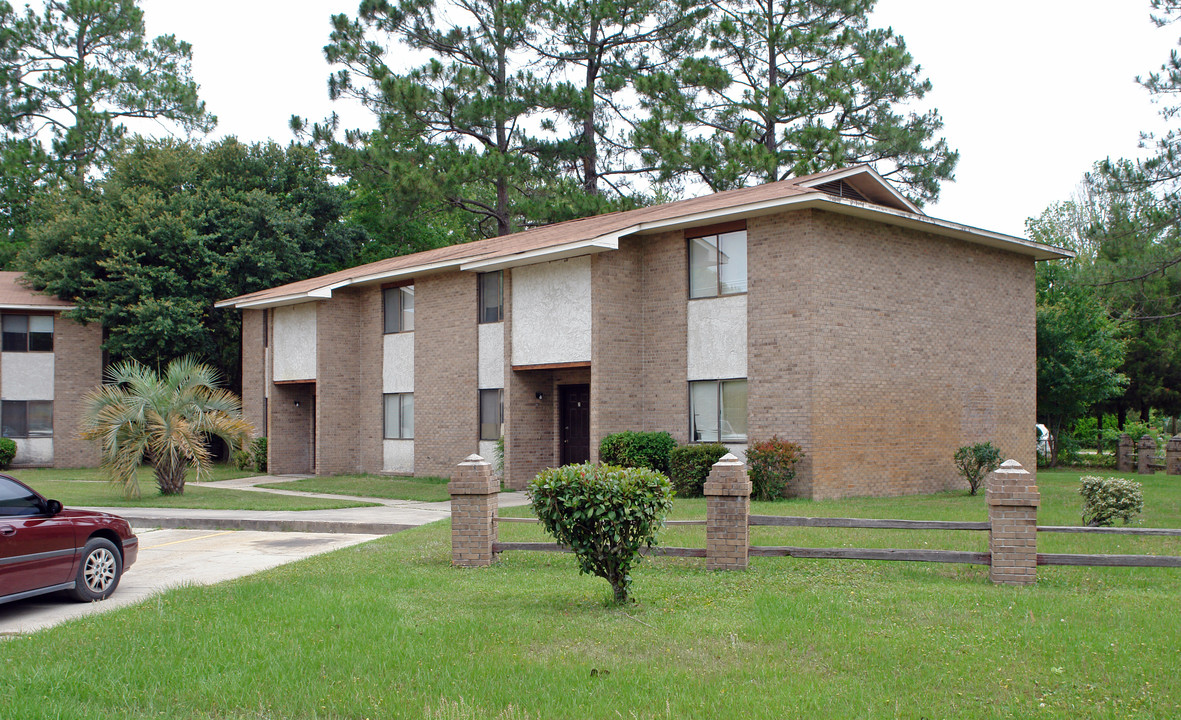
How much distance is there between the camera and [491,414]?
24.8 metres

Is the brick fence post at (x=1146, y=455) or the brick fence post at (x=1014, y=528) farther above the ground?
the brick fence post at (x=1014, y=528)

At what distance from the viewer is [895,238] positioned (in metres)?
21.0

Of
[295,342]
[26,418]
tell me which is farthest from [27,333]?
[295,342]

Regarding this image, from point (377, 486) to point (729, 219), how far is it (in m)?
10.9

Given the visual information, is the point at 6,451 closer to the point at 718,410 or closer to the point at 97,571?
the point at 718,410

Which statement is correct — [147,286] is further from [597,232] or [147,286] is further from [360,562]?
[360,562]

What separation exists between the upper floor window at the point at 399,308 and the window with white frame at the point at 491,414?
3926 mm

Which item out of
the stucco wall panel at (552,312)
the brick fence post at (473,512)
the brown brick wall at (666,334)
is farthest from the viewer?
the stucco wall panel at (552,312)

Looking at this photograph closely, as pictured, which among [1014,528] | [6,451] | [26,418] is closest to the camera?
[1014,528]

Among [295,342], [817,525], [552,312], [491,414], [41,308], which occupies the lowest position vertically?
[817,525]

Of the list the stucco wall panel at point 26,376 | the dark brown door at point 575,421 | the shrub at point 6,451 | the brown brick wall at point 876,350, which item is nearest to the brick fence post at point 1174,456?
the brown brick wall at point 876,350

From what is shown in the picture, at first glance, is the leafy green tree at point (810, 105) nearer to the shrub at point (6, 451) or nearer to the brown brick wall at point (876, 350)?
the brown brick wall at point (876, 350)

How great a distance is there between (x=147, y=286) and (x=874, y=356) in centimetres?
2582

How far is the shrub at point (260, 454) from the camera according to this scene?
103 ft
